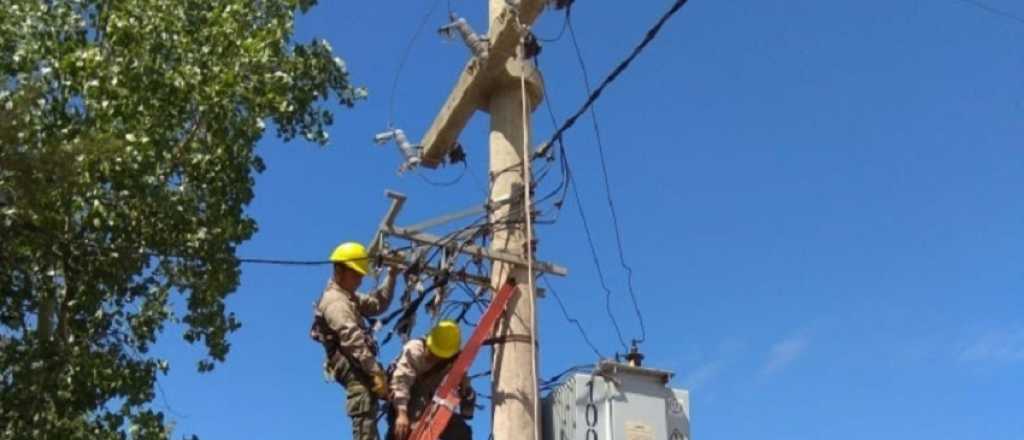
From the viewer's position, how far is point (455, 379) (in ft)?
22.2

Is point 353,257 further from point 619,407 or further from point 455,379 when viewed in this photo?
point 619,407

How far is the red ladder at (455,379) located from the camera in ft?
21.9

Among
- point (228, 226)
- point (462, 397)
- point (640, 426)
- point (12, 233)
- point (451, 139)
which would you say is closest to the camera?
point (640, 426)

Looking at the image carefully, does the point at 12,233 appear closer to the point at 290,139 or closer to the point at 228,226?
the point at 228,226

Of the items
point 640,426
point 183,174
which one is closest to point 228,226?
point 183,174

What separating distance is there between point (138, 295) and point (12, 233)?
5.34ft

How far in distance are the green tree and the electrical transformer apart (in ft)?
Answer: 14.2

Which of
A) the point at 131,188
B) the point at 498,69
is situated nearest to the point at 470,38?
the point at 498,69

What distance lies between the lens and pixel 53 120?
31.9 feet

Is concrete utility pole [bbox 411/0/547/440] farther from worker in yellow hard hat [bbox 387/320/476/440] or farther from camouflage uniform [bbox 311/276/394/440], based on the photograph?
camouflage uniform [bbox 311/276/394/440]

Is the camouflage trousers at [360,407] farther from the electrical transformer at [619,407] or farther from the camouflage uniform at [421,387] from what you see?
the electrical transformer at [619,407]

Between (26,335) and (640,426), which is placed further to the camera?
(26,335)

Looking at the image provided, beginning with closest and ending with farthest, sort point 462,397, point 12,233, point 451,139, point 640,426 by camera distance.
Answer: point 640,426, point 462,397, point 451,139, point 12,233

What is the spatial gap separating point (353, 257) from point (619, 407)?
6.08 ft
